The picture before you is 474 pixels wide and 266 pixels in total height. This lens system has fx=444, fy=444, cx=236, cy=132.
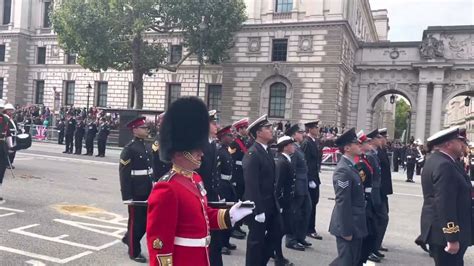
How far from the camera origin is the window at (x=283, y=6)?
3622 centimetres

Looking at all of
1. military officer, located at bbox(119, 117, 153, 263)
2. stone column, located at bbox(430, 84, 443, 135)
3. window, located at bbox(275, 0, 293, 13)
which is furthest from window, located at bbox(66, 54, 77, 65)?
military officer, located at bbox(119, 117, 153, 263)

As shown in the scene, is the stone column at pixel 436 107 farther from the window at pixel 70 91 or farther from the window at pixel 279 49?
the window at pixel 70 91

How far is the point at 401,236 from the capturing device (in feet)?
29.7

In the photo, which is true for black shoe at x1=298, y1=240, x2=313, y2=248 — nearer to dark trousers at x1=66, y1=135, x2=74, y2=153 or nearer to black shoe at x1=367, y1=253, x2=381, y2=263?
black shoe at x1=367, y1=253, x2=381, y2=263

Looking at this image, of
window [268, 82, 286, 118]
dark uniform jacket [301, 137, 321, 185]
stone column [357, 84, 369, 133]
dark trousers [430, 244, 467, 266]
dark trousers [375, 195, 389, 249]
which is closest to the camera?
dark trousers [430, 244, 467, 266]

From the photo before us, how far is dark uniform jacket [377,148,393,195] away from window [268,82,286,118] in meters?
28.3

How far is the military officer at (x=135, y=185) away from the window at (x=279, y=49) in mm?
30693

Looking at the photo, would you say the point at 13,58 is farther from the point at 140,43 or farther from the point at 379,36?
the point at 379,36

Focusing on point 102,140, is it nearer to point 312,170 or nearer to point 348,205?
point 312,170

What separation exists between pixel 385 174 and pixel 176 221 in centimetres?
586

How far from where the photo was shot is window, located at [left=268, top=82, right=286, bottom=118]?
36594mm

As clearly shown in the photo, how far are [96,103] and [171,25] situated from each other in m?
14.7

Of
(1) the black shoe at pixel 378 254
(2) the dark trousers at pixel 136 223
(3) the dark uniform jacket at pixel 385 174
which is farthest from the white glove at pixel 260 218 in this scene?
(3) the dark uniform jacket at pixel 385 174

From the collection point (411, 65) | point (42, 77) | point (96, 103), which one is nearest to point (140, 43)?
point (96, 103)
